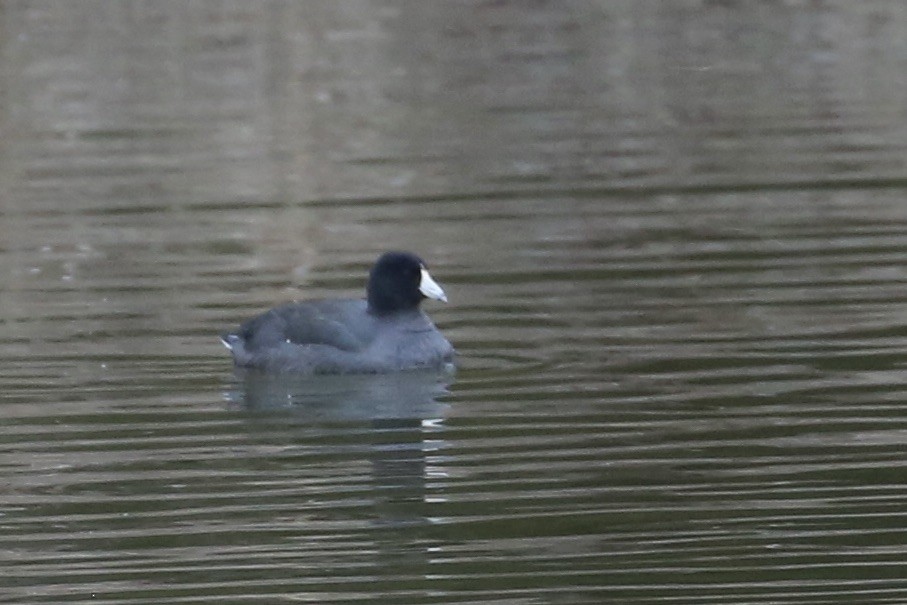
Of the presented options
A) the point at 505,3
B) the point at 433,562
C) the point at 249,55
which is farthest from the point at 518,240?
the point at 505,3

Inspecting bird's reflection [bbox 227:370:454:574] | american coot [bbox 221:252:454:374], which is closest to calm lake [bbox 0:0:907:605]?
bird's reflection [bbox 227:370:454:574]

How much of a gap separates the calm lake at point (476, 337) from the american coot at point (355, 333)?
0.15m

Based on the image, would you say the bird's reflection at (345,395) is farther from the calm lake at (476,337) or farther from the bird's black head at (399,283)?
the bird's black head at (399,283)

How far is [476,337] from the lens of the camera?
44.3 feet

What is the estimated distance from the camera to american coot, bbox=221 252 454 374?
13008 millimetres

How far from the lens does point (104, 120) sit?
2478 cm

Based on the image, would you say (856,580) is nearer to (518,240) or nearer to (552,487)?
(552,487)

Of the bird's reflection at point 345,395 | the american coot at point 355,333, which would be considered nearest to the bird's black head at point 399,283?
the american coot at point 355,333

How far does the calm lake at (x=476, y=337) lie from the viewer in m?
8.85

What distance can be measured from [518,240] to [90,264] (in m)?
2.86

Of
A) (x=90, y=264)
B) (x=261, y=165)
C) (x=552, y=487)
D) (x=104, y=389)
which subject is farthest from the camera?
(x=261, y=165)

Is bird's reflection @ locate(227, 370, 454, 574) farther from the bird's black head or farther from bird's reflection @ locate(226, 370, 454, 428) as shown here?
the bird's black head

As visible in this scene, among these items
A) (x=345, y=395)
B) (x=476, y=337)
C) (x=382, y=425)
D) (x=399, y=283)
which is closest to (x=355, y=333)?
(x=399, y=283)

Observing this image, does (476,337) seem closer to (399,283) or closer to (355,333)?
(399,283)
